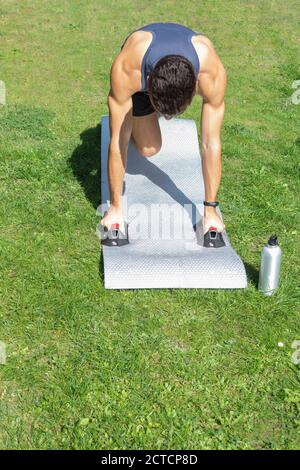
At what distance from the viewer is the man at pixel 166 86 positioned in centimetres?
338

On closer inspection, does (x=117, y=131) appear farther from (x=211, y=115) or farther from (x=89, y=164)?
(x=89, y=164)

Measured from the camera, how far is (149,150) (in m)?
5.37

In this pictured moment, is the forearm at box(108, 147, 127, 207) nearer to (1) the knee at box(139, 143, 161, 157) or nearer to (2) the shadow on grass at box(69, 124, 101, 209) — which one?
(2) the shadow on grass at box(69, 124, 101, 209)

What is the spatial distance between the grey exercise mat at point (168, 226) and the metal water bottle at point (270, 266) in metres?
0.15

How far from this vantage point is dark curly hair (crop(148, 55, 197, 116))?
3.35 meters

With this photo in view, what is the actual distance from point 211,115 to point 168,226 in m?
0.99

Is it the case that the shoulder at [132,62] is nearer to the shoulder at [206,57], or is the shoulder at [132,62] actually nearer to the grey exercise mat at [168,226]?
the shoulder at [206,57]

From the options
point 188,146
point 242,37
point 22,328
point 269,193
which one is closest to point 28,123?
point 188,146

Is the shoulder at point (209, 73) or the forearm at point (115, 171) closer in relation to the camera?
the shoulder at point (209, 73)

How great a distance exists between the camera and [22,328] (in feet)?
11.8

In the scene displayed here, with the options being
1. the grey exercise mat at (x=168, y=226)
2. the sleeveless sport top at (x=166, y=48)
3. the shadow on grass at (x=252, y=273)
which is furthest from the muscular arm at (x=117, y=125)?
the shadow on grass at (x=252, y=273)

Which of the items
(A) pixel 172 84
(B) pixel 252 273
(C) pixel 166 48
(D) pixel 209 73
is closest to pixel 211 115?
(D) pixel 209 73

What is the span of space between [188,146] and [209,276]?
209cm

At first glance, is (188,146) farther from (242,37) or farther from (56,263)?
(242,37)
